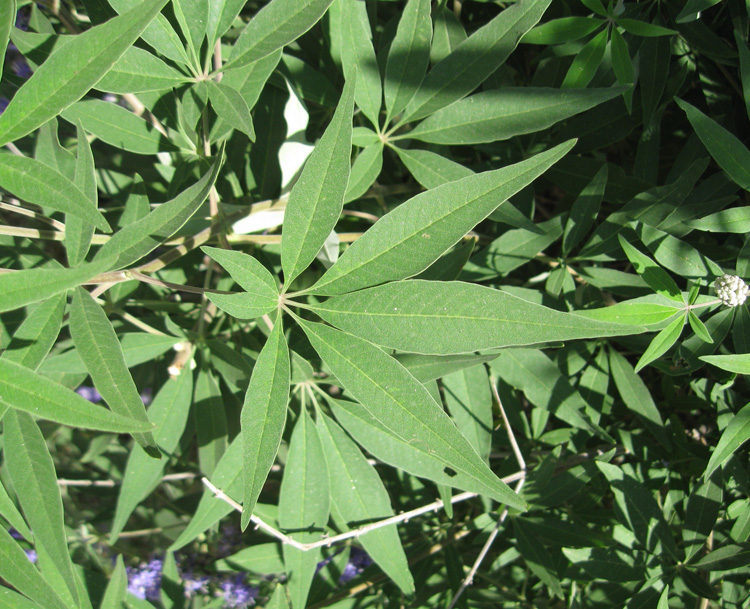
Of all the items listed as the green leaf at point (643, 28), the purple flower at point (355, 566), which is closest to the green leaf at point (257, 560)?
the purple flower at point (355, 566)

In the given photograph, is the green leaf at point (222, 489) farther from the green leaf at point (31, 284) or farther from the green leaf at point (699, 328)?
the green leaf at point (699, 328)

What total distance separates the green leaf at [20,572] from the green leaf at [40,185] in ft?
1.47

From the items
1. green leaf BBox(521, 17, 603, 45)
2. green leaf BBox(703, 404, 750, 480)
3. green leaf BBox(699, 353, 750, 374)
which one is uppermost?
green leaf BBox(521, 17, 603, 45)

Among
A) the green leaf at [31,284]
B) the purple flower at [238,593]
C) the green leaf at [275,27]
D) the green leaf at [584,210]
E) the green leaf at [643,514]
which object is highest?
the green leaf at [275,27]

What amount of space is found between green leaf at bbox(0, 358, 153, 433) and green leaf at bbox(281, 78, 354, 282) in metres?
0.31

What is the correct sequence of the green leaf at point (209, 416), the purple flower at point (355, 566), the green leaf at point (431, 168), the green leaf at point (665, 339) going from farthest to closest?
the purple flower at point (355, 566)
the green leaf at point (209, 416)
the green leaf at point (431, 168)
the green leaf at point (665, 339)

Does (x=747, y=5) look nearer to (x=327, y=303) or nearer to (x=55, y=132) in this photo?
(x=327, y=303)

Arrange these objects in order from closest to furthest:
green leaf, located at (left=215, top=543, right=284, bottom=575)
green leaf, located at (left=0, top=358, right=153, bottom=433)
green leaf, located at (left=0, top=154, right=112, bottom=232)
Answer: green leaf, located at (left=0, top=358, right=153, bottom=433)
green leaf, located at (left=0, top=154, right=112, bottom=232)
green leaf, located at (left=215, top=543, right=284, bottom=575)

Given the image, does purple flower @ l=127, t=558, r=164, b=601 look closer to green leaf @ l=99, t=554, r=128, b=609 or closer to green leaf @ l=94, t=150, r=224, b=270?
green leaf @ l=99, t=554, r=128, b=609

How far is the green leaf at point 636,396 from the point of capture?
1.22 metres

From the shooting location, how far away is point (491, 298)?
679 mm

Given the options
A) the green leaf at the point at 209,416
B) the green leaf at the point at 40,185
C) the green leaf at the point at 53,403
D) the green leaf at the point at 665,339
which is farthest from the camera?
the green leaf at the point at 209,416

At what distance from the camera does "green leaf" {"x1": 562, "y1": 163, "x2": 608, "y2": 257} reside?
44.6 inches

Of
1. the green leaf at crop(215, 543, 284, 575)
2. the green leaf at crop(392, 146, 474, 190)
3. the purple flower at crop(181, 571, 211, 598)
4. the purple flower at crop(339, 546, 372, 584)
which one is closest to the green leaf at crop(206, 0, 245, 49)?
the green leaf at crop(392, 146, 474, 190)
